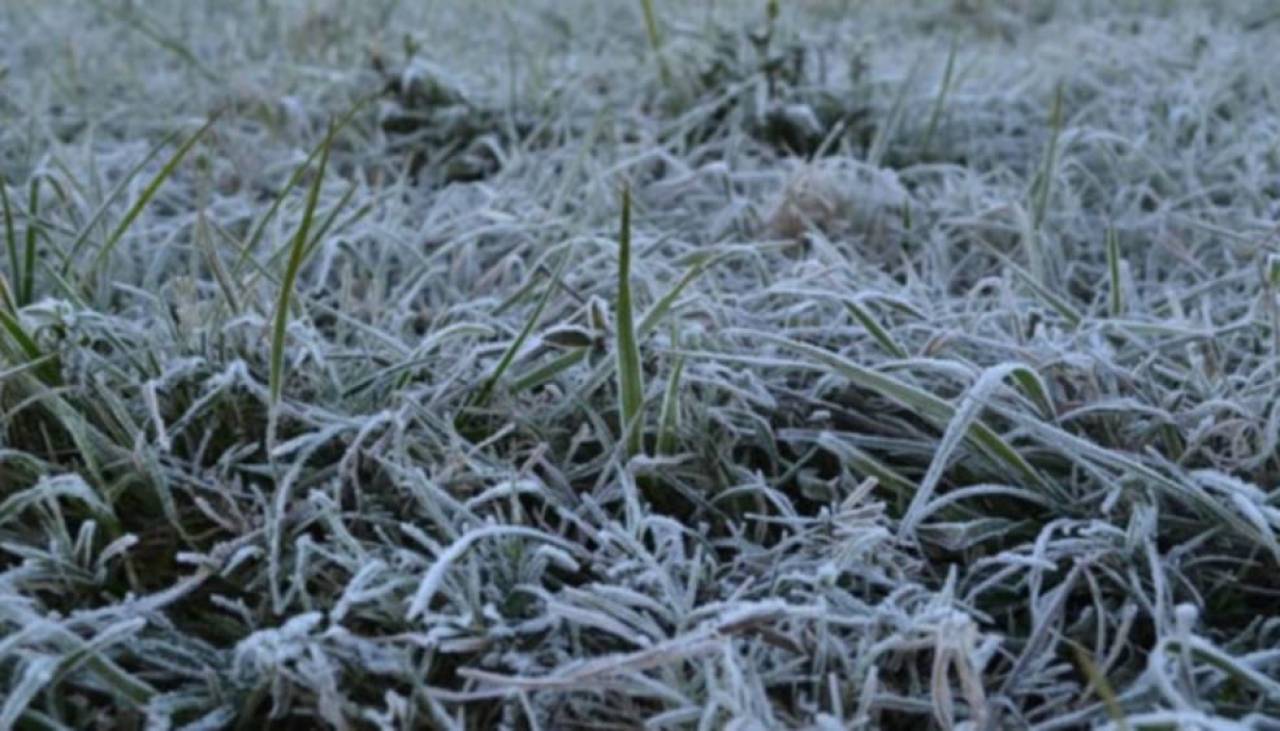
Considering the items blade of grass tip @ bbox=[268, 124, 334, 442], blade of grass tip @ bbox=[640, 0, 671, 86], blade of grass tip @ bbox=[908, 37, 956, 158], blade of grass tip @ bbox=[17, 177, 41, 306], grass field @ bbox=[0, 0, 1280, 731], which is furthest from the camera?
blade of grass tip @ bbox=[640, 0, 671, 86]

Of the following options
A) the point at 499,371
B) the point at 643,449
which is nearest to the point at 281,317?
the point at 499,371

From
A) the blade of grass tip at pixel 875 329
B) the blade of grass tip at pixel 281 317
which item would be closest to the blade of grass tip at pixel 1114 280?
the blade of grass tip at pixel 875 329

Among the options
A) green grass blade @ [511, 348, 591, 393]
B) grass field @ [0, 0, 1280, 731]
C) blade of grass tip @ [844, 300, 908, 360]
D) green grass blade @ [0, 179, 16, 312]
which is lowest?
grass field @ [0, 0, 1280, 731]

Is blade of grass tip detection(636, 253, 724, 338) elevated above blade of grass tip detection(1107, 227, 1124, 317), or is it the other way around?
blade of grass tip detection(636, 253, 724, 338)

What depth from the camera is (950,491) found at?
1029 millimetres

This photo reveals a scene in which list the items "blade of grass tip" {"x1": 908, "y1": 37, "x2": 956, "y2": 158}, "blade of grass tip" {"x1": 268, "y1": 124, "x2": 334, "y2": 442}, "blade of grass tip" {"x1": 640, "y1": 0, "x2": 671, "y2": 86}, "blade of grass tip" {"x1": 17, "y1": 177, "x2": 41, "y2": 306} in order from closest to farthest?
1. "blade of grass tip" {"x1": 268, "y1": 124, "x2": 334, "y2": 442}
2. "blade of grass tip" {"x1": 17, "y1": 177, "x2": 41, "y2": 306}
3. "blade of grass tip" {"x1": 908, "y1": 37, "x2": 956, "y2": 158}
4. "blade of grass tip" {"x1": 640, "y1": 0, "x2": 671, "y2": 86}

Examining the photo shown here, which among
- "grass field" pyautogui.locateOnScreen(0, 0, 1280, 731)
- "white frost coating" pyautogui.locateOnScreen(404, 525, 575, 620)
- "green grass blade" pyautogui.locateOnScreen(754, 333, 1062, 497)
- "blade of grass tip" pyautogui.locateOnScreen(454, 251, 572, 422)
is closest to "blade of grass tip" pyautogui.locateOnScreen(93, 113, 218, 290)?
"grass field" pyautogui.locateOnScreen(0, 0, 1280, 731)

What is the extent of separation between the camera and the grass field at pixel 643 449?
0.83 m

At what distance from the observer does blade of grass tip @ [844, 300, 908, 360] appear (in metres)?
1.09

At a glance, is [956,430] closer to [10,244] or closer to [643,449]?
[643,449]

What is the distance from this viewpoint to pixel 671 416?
1.02 meters

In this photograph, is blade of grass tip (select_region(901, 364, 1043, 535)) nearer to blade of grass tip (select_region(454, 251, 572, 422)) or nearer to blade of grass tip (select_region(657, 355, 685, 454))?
blade of grass tip (select_region(657, 355, 685, 454))

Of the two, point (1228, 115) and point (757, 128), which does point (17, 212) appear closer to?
point (757, 128)

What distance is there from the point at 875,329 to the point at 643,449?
0.73ft
